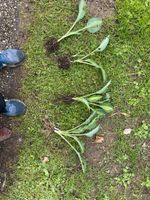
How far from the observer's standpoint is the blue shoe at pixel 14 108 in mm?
4742

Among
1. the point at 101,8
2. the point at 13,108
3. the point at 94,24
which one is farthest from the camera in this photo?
the point at 101,8

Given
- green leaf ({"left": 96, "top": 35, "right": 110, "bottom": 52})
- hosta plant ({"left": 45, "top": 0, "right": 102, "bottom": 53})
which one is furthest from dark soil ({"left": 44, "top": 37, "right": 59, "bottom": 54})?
green leaf ({"left": 96, "top": 35, "right": 110, "bottom": 52})

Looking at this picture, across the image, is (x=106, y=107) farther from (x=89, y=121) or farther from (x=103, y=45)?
(x=103, y=45)

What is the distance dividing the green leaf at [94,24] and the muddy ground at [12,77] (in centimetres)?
50

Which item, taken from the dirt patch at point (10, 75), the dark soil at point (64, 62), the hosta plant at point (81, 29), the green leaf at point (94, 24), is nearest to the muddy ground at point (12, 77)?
the dirt patch at point (10, 75)

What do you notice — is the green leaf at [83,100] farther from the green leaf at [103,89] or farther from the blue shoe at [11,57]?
the blue shoe at [11,57]

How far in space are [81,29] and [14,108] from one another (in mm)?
860

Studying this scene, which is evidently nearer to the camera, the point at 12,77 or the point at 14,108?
the point at 14,108

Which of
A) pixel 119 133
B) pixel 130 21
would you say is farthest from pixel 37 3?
pixel 119 133

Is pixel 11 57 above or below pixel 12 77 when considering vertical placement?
above

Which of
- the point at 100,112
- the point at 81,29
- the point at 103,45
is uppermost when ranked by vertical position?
the point at 81,29

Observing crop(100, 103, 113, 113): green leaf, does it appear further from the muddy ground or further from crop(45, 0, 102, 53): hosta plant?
crop(45, 0, 102, 53): hosta plant

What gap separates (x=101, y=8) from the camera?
4.96 metres

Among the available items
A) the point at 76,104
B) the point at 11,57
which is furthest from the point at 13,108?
the point at 76,104
